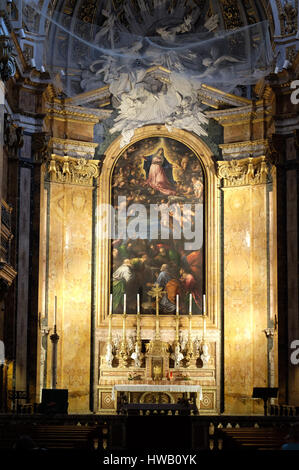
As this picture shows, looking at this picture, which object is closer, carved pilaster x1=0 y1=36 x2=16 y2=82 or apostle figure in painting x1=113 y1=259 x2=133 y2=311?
carved pilaster x1=0 y1=36 x2=16 y2=82

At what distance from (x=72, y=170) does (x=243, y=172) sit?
542 cm

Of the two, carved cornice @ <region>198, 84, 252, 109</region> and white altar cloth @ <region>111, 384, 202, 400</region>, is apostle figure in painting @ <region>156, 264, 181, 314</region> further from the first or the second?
carved cornice @ <region>198, 84, 252, 109</region>

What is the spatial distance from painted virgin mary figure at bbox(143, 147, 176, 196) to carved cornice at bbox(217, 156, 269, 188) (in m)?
1.64

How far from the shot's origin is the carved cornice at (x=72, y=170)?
2469 cm

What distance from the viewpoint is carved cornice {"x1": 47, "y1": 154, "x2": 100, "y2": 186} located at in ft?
81.0

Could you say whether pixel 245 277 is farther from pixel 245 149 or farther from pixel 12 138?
pixel 12 138

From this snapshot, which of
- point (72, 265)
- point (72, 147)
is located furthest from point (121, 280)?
point (72, 147)

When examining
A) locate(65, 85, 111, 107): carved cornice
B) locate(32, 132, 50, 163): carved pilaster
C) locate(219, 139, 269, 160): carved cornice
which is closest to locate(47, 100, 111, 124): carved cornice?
locate(65, 85, 111, 107): carved cornice

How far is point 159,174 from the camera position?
25.6 m

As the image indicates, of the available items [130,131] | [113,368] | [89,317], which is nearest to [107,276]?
[89,317]

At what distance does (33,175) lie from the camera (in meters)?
23.2

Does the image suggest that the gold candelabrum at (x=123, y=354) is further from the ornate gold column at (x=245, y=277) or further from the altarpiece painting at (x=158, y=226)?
the ornate gold column at (x=245, y=277)

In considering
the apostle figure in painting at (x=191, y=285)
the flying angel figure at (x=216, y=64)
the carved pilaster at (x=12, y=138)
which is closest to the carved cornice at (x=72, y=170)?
the carved pilaster at (x=12, y=138)
